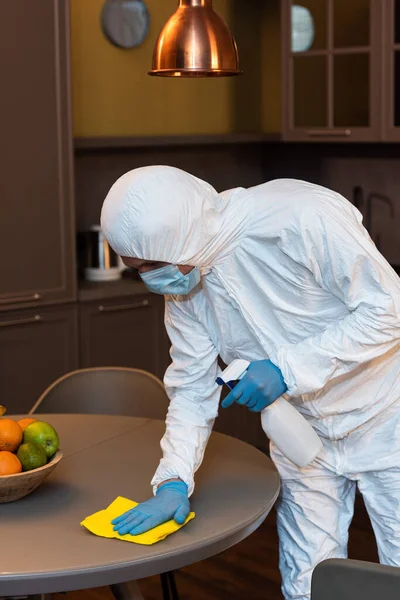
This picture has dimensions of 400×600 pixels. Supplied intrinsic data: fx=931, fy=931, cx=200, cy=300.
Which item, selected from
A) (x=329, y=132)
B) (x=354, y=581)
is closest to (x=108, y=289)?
(x=329, y=132)

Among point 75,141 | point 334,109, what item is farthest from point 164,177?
point 334,109

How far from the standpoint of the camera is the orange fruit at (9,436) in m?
1.83

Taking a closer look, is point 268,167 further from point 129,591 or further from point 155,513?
point 155,513

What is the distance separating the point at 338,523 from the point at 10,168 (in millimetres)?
1987

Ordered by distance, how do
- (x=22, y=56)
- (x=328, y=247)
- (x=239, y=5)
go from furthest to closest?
(x=239, y=5), (x=22, y=56), (x=328, y=247)

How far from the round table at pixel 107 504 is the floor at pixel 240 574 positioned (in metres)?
0.90

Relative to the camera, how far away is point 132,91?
4.30m

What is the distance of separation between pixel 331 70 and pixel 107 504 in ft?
9.07

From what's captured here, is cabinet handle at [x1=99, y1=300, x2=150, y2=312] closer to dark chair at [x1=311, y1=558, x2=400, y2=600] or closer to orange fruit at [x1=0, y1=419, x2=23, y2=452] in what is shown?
orange fruit at [x1=0, y1=419, x2=23, y2=452]

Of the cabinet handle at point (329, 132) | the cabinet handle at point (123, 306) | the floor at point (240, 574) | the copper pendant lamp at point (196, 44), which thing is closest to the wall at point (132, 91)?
the cabinet handle at point (329, 132)

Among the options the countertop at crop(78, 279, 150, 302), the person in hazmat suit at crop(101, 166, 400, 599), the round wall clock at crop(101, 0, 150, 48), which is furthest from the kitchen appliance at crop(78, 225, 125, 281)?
the person in hazmat suit at crop(101, 166, 400, 599)

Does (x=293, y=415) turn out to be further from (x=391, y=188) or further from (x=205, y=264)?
(x=391, y=188)

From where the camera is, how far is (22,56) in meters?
3.43

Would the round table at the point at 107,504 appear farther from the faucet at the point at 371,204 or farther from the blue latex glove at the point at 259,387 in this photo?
the faucet at the point at 371,204
